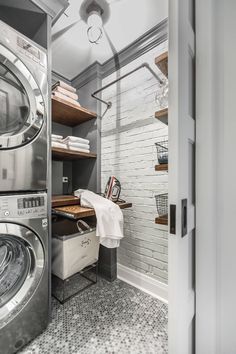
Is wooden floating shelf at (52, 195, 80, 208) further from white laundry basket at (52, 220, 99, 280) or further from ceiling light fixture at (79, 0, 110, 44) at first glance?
ceiling light fixture at (79, 0, 110, 44)

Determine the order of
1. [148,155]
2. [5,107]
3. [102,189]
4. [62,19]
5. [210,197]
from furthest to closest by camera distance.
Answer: [102,189] < [148,155] < [62,19] < [5,107] < [210,197]

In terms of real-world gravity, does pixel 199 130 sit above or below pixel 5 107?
below

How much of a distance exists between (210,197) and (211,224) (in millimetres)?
106

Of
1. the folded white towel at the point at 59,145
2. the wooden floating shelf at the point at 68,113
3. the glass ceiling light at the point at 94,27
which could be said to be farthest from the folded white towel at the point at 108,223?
the glass ceiling light at the point at 94,27

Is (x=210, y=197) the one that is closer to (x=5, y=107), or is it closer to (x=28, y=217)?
(x=28, y=217)

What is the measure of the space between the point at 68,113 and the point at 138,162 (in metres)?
0.89

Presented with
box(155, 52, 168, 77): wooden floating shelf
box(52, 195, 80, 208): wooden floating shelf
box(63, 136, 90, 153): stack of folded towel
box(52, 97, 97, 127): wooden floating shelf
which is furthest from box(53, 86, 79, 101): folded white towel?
box(52, 195, 80, 208): wooden floating shelf

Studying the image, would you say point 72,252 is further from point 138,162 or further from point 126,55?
point 126,55

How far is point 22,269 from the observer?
42.3 inches

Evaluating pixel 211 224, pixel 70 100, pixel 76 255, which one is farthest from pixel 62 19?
pixel 76 255

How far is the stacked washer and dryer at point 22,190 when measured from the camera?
96 centimetres

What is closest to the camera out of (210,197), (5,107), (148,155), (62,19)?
(210,197)

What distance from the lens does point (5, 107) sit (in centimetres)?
99

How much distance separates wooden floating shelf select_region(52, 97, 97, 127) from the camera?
1.60 metres
